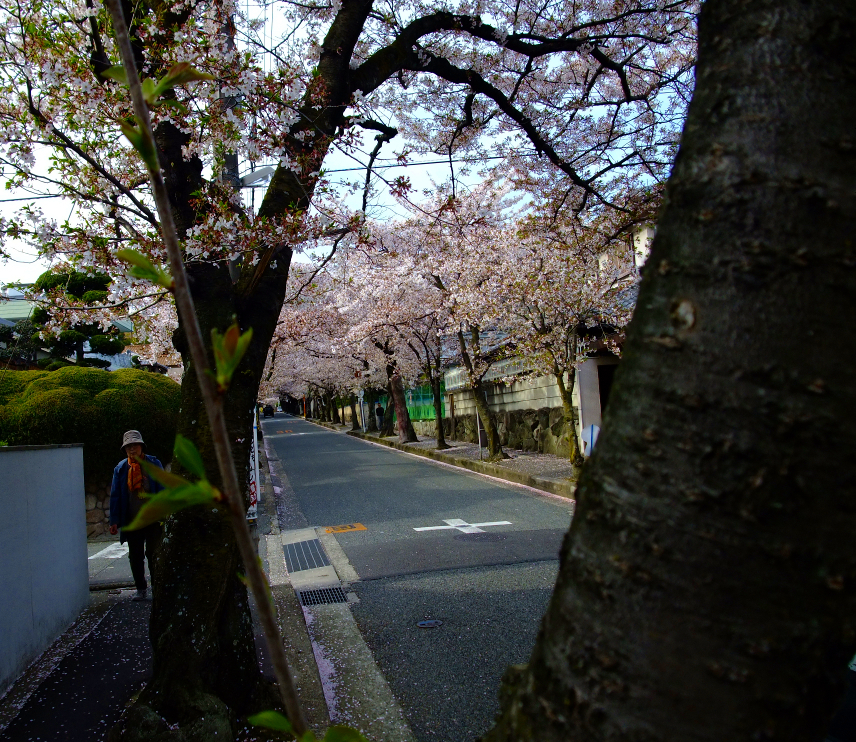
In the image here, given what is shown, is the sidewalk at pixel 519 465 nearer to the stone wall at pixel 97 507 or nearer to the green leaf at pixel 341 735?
the stone wall at pixel 97 507

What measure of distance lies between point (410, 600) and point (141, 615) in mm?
2475

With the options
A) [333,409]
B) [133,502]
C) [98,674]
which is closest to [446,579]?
[133,502]

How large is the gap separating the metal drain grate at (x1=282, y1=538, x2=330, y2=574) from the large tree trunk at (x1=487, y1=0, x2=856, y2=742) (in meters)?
7.42

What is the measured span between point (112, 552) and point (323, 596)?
4.30 meters

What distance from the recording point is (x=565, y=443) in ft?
58.4

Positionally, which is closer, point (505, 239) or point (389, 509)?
point (389, 509)

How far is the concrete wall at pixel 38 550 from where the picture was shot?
453 centimetres

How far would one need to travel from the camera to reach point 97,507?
35.4 feet

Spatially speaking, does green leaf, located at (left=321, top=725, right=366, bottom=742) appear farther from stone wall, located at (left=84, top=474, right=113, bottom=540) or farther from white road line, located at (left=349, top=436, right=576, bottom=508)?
stone wall, located at (left=84, top=474, right=113, bottom=540)

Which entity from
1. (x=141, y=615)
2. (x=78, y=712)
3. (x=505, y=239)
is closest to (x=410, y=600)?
(x=141, y=615)

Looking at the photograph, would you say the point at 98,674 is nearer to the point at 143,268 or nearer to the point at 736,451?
the point at 143,268

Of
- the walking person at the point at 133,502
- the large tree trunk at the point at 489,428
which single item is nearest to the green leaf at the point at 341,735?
the walking person at the point at 133,502

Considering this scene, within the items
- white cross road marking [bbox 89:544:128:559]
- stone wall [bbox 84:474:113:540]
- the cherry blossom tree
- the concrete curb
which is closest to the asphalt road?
the concrete curb

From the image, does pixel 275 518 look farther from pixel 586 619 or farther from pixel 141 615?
pixel 586 619
